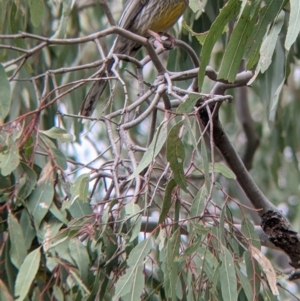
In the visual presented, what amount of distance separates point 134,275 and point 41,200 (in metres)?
0.53

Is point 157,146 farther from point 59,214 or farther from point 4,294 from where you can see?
point 4,294

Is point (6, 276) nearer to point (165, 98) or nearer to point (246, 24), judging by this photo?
point (165, 98)

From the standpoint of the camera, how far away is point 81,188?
188 cm

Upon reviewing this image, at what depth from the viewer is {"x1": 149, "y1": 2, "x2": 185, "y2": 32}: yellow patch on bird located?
3.65 m

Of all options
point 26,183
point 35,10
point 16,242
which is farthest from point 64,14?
point 16,242

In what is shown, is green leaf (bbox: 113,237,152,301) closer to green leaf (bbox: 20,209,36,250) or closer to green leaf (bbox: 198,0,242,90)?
green leaf (bbox: 198,0,242,90)

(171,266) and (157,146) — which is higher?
(157,146)

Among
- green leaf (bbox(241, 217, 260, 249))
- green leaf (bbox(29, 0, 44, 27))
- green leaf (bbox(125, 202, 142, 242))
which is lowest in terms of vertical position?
green leaf (bbox(241, 217, 260, 249))

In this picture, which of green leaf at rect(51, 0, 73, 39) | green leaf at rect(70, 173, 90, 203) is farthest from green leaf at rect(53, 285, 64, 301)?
green leaf at rect(51, 0, 73, 39)

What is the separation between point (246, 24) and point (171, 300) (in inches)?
25.7

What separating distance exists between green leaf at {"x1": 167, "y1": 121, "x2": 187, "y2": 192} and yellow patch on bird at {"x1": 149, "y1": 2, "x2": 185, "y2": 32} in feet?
6.96

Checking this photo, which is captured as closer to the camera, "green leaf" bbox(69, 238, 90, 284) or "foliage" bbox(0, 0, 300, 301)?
"foliage" bbox(0, 0, 300, 301)

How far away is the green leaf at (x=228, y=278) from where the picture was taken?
157 centimetres

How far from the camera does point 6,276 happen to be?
2150 mm
